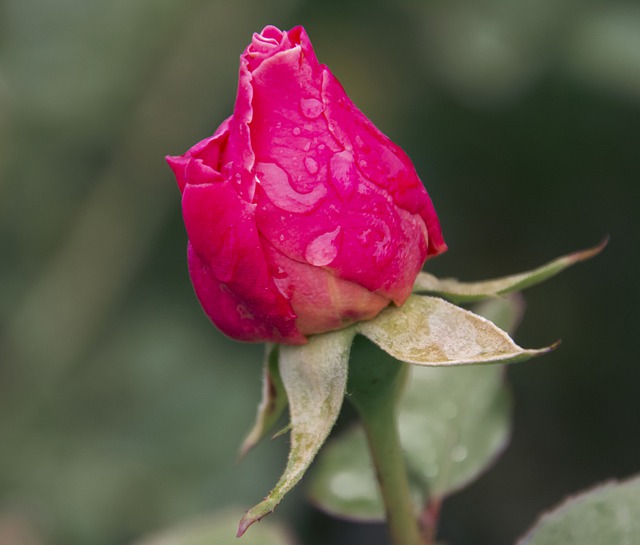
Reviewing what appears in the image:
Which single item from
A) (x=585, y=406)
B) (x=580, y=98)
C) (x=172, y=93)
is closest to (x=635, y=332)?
(x=585, y=406)

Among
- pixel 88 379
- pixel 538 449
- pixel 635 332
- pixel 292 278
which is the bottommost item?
pixel 88 379

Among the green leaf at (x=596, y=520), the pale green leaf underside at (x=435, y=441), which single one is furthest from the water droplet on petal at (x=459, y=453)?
the green leaf at (x=596, y=520)

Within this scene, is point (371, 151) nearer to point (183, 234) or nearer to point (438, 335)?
point (438, 335)

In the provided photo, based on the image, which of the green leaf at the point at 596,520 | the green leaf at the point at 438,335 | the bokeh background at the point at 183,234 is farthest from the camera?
the bokeh background at the point at 183,234

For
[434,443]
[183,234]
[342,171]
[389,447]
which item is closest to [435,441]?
[434,443]

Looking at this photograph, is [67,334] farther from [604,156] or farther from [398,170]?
[398,170]

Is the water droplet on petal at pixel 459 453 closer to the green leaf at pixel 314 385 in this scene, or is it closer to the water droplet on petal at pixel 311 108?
the green leaf at pixel 314 385

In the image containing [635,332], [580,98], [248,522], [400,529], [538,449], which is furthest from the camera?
[538,449]
